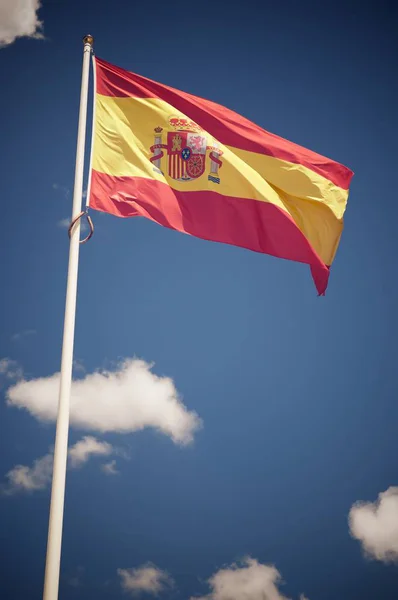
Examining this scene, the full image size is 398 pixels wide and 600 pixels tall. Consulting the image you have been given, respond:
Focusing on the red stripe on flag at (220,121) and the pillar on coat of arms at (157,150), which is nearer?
the pillar on coat of arms at (157,150)

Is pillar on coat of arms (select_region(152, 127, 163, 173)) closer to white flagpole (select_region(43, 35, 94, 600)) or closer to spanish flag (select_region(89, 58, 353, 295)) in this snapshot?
spanish flag (select_region(89, 58, 353, 295))

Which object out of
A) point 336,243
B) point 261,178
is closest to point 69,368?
point 261,178

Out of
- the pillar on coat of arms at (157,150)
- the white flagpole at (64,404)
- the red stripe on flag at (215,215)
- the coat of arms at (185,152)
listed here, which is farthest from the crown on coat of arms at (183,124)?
the white flagpole at (64,404)

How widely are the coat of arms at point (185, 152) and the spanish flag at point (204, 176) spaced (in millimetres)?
19

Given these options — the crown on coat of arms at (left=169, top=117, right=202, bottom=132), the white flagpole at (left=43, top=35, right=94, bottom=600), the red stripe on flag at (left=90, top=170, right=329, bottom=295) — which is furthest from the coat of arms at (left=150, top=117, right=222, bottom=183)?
the white flagpole at (left=43, top=35, right=94, bottom=600)

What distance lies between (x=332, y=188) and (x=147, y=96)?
4.27 meters

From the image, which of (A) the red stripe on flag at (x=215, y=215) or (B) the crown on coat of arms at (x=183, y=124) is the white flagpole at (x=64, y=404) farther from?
(B) the crown on coat of arms at (x=183, y=124)

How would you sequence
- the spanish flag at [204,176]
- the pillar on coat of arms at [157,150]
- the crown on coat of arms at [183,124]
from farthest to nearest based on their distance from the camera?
1. the crown on coat of arms at [183,124]
2. the pillar on coat of arms at [157,150]
3. the spanish flag at [204,176]

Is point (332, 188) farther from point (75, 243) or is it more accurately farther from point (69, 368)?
point (69, 368)

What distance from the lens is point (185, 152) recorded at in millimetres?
10562

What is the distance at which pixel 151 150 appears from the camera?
10.5 metres

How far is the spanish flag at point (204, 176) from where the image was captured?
9953 mm

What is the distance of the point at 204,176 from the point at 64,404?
17.1 ft

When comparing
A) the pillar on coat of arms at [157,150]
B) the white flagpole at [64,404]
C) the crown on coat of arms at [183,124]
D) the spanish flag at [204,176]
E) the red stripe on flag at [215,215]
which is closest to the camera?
the white flagpole at [64,404]
